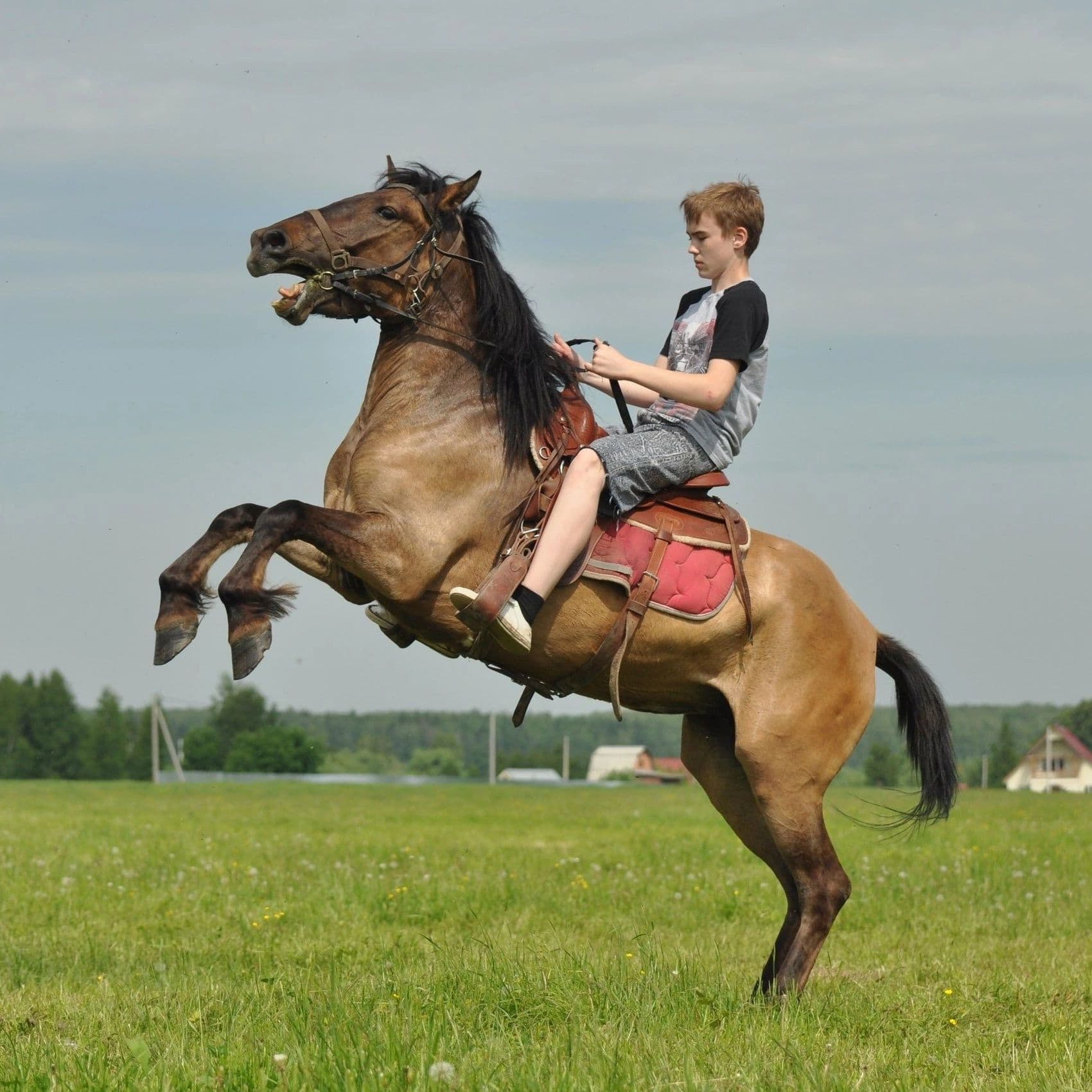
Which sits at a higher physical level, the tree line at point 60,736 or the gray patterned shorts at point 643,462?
the gray patterned shorts at point 643,462

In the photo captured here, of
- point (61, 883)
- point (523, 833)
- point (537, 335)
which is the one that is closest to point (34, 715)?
point (523, 833)

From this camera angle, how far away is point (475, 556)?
22.5 feet

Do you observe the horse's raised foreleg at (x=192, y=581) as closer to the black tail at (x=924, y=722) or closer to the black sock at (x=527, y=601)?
the black sock at (x=527, y=601)

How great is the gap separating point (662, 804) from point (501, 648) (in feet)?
76.3

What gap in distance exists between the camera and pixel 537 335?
289 inches

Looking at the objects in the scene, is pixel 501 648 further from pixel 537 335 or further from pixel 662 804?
pixel 662 804

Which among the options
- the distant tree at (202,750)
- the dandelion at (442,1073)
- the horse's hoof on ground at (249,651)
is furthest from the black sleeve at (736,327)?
the distant tree at (202,750)

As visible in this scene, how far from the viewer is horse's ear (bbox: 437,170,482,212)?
23.8ft

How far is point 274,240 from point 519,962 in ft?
11.9

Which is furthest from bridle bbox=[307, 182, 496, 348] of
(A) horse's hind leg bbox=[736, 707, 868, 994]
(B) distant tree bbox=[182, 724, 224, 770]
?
(B) distant tree bbox=[182, 724, 224, 770]

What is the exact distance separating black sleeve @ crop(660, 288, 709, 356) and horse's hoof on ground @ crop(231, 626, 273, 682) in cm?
260

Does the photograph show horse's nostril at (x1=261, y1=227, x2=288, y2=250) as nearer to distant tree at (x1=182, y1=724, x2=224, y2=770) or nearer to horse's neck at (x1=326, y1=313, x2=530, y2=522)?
horse's neck at (x1=326, y1=313, x2=530, y2=522)

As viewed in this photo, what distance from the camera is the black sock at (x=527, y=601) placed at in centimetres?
665

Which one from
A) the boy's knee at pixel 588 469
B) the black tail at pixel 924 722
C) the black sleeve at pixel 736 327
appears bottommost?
the black tail at pixel 924 722
